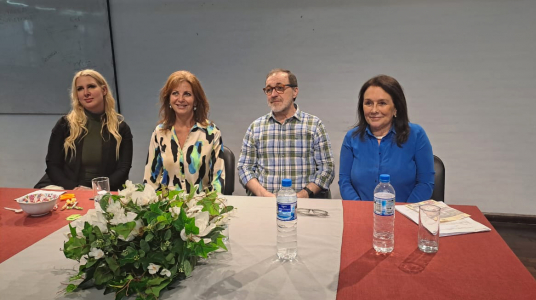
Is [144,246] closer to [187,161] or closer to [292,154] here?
[187,161]

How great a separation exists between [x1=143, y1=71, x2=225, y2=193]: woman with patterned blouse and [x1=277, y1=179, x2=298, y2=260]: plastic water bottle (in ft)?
3.42

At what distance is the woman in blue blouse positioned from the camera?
2.06 metres

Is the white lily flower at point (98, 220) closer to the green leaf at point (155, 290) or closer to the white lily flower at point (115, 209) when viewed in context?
the white lily flower at point (115, 209)

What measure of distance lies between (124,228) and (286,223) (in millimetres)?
567

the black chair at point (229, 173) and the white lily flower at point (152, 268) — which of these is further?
the black chair at point (229, 173)

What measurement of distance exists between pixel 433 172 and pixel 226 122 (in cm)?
227

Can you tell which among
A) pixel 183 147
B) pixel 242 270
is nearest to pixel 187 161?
pixel 183 147

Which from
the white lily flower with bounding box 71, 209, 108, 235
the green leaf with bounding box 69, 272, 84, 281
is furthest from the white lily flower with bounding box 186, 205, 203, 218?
the green leaf with bounding box 69, 272, 84, 281

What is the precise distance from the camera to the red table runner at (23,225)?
139 centimetres

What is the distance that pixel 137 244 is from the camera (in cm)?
104

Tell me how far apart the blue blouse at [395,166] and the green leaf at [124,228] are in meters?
1.38

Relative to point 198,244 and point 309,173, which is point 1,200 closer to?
point 198,244

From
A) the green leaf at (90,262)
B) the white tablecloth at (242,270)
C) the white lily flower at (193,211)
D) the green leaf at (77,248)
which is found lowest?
the white tablecloth at (242,270)

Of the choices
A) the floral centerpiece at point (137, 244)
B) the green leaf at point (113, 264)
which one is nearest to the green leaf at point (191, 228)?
the floral centerpiece at point (137, 244)
